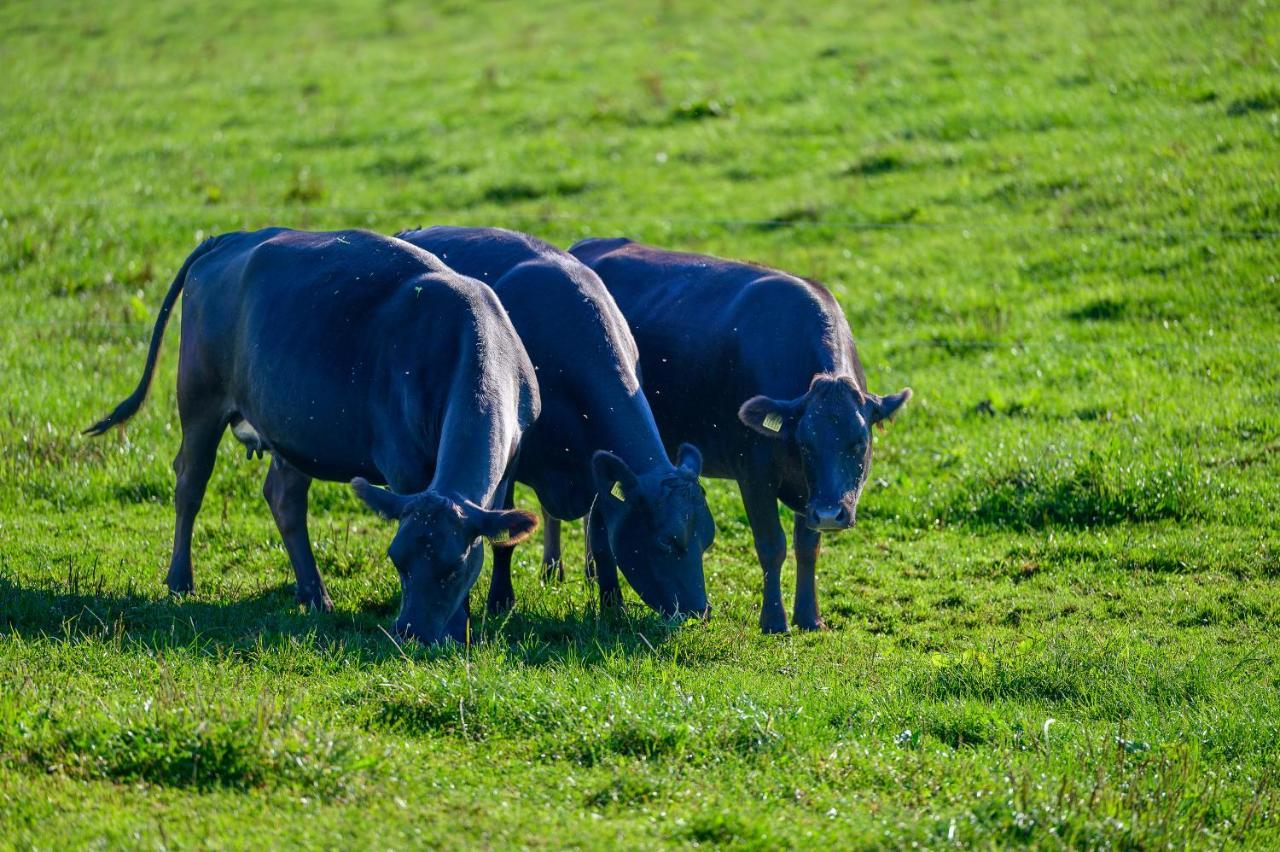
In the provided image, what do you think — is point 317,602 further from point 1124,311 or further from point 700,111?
point 700,111

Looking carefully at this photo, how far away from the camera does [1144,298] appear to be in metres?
14.9

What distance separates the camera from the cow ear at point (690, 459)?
8922mm

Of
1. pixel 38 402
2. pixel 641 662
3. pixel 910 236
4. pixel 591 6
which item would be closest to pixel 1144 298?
pixel 910 236

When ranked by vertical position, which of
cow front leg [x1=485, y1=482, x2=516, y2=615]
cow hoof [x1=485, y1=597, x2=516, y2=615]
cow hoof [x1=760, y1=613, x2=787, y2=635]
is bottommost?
cow hoof [x1=760, y1=613, x2=787, y2=635]

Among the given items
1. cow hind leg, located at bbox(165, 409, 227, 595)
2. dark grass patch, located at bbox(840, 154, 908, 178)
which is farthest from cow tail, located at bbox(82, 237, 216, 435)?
dark grass patch, located at bbox(840, 154, 908, 178)

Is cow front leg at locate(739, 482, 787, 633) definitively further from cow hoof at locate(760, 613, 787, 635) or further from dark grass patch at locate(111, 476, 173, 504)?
dark grass patch at locate(111, 476, 173, 504)

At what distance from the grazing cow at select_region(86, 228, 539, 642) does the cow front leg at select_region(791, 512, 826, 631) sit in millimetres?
1995

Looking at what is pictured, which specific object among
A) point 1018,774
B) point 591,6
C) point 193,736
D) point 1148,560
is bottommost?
point 1148,560

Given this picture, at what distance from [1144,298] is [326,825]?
37.8ft

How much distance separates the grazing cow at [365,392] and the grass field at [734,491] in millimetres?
474

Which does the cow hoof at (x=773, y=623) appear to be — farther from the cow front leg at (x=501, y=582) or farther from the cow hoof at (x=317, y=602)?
the cow hoof at (x=317, y=602)

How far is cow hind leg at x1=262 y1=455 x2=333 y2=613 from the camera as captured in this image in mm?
9456

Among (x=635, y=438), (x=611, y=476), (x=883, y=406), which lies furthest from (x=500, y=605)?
(x=883, y=406)

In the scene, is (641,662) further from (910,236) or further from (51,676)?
(910,236)
